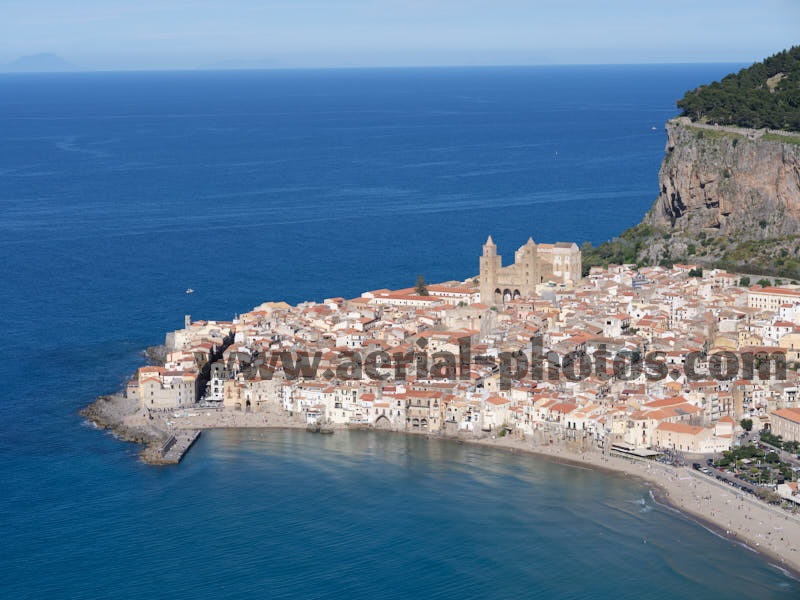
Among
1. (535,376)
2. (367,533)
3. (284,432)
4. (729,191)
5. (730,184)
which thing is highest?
(730,184)

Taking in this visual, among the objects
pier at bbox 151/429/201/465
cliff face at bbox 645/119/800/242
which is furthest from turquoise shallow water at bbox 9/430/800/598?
cliff face at bbox 645/119/800/242

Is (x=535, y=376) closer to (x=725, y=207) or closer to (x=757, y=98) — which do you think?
(x=725, y=207)

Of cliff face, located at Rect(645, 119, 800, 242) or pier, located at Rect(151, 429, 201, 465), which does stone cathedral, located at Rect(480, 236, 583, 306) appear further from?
pier, located at Rect(151, 429, 201, 465)

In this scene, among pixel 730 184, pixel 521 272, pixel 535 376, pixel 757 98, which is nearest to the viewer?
pixel 535 376

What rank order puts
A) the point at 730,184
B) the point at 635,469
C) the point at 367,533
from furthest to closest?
the point at 730,184 → the point at 635,469 → the point at 367,533

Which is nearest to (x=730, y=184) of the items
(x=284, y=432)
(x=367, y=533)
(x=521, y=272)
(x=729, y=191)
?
(x=729, y=191)

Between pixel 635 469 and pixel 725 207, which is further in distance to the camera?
pixel 725 207

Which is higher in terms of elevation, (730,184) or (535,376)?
(730,184)
